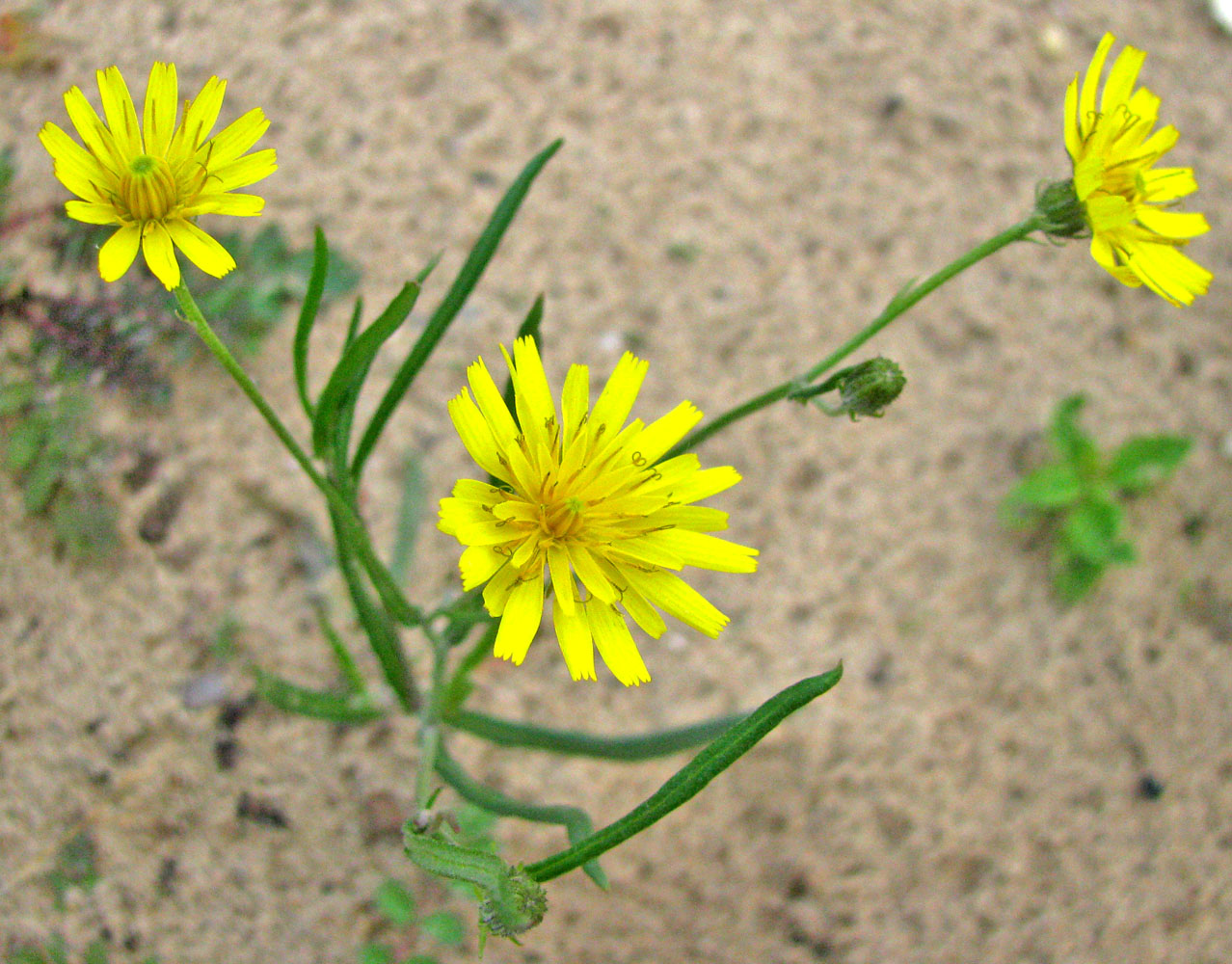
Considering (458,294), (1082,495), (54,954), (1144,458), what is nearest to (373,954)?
(54,954)

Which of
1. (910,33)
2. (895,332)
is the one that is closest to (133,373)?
(895,332)

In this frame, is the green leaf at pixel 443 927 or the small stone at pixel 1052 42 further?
the small stone at pixel 1052 42

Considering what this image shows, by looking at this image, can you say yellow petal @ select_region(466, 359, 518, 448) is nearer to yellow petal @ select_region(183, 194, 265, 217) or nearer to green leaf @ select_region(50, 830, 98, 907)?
yellow petal @ select_region(183, 194, 265, 217)

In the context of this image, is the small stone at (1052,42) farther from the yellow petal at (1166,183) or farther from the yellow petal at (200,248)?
the yellow petal at (200,248)

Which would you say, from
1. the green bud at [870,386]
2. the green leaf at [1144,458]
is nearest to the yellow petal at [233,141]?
the green bud at [870,386]

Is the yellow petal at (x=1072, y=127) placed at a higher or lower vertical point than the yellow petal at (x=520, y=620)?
higher

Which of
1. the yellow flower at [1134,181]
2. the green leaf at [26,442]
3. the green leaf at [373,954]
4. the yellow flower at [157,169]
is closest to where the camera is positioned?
the yellow flower at [157,169]

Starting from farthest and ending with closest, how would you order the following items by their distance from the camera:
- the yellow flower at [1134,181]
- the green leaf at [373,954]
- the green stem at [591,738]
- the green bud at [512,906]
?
1. the green leaf at [373,954]
2. the green stem at [591,738]
3. the yellow flower at [1134,181]
4. the green bud at [512,906]

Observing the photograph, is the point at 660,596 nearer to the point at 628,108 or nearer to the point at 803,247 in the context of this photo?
the point at 803,247
